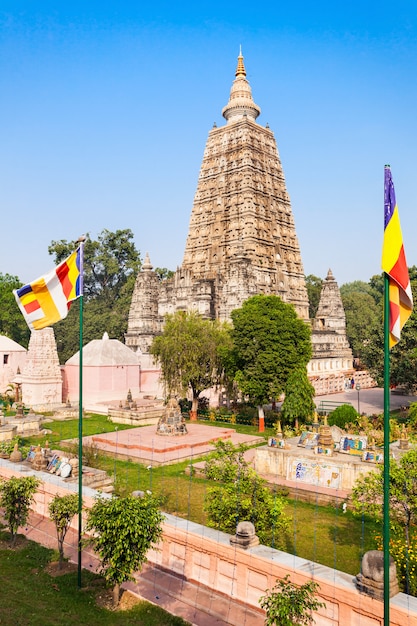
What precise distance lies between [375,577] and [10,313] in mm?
52228

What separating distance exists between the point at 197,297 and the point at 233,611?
37991 millimetres

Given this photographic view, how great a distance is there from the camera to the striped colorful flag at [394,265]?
6.91m

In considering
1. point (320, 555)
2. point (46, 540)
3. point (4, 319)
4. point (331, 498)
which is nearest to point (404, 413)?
point (331, 498)

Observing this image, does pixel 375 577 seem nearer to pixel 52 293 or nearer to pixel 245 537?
pixel 245 537

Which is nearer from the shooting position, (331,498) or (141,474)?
(331,498)

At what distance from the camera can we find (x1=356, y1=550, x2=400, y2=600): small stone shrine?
7.43 m

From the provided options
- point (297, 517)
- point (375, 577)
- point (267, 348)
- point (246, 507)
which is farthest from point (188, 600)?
point (267, 348)

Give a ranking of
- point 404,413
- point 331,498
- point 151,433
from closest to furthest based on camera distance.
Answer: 1. point 331,498
2. point 151,433
3. point 404,413

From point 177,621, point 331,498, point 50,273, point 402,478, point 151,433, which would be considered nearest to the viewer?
point 177,621

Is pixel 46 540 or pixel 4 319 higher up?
pixel 4 319

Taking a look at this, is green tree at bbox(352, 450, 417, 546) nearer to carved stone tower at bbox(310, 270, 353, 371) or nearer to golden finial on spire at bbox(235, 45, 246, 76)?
carved stone tower at bbox(310, 270, 353, 371)

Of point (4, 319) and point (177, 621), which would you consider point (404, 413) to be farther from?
point (4, 319)

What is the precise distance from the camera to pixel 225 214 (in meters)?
49.2

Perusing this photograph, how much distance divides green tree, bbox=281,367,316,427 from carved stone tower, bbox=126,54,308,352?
1783 cm
